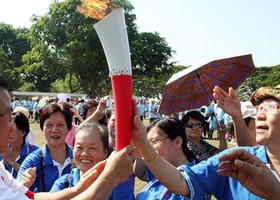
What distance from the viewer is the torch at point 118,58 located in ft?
5.61

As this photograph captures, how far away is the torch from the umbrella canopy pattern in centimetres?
265

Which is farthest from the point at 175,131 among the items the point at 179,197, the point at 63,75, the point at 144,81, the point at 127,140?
the point at 144,81

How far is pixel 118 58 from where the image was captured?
1741mm

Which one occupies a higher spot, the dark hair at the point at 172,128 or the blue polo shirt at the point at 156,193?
the dark hair at the point at 172,128

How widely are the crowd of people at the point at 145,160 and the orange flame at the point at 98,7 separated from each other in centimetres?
53

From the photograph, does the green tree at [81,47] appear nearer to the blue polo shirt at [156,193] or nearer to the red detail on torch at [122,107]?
the blue polo shirt at [156,193]

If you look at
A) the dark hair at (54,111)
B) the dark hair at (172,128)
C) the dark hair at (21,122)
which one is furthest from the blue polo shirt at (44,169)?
the dark hair at (172,128)

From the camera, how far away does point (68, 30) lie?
1144 inches

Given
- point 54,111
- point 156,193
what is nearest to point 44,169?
point 54,111

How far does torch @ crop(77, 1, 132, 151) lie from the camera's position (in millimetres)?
1710

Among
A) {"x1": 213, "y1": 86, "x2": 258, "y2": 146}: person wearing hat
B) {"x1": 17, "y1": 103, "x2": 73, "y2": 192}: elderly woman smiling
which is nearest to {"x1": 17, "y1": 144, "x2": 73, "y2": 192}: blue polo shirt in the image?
{"x1": 17, "y1": 103, "x2": 73, "y2": 192}: elderly woman smiling

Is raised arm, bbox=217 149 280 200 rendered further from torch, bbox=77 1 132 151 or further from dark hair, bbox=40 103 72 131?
dark hair, bbox=40 103 72 131

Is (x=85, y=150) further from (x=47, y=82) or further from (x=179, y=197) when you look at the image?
(x=47, y=82)

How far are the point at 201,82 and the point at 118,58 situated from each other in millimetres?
2951
